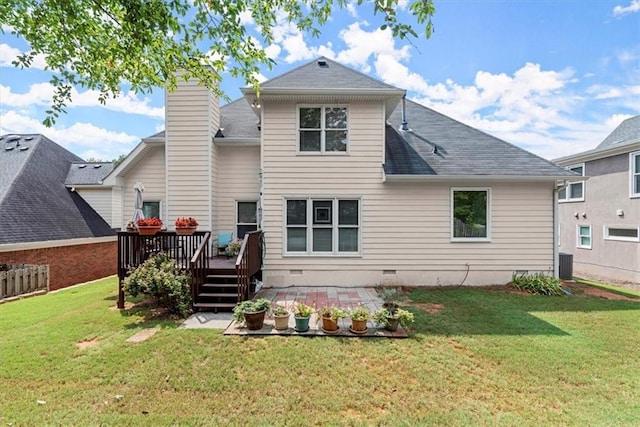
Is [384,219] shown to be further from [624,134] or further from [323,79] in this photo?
[624,134]

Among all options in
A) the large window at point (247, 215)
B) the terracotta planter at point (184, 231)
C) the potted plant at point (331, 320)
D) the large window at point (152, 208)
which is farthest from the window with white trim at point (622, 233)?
the large window at point (152, 208)

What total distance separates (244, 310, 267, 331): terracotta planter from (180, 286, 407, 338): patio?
3.3 inches

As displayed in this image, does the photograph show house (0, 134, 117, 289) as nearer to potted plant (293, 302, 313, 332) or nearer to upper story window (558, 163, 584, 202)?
potted plant (293, 302, 313, 332)

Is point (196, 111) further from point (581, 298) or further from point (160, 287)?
point (581, 298)

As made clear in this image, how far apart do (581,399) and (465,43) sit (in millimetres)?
9859

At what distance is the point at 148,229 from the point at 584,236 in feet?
62.6

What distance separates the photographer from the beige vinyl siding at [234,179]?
10.2 metres

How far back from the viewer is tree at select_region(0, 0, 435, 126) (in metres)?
4.21

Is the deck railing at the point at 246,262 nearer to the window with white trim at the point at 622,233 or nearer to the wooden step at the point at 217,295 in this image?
the wooden step at the point at 217,295

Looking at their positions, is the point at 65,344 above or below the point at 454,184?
below

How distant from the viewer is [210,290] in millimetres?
7152

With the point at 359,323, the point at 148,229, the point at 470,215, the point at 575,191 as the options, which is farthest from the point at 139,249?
the point at 575,191

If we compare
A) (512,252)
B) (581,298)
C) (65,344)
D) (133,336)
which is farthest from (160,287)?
(581,298)

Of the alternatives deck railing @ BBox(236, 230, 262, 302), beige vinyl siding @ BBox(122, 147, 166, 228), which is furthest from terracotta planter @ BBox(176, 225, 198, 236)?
beige vinyl siding @ BBox(122, 147, 166, 228)
